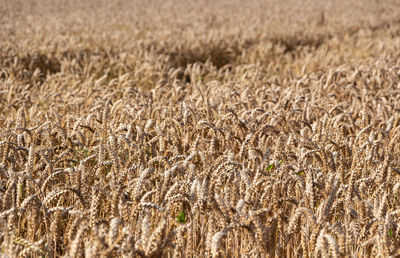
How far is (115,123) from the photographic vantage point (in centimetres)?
333

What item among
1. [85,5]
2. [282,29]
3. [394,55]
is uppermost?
[85,5]

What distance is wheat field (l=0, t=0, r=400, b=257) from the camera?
1774 millimetres

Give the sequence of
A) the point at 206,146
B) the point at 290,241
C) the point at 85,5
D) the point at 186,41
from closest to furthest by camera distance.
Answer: the point at 290,241 → the point at 206,146 → the point at 186,41 → the point at 85,5

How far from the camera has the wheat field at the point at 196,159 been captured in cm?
177

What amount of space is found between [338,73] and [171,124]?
315 cm

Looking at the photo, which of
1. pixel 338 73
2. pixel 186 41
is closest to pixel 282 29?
pixel 186 41

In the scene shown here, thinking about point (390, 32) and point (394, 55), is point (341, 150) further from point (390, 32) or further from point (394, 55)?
→ point (390, 32)

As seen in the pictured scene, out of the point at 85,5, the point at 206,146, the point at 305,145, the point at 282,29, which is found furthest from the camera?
the point at 85,5

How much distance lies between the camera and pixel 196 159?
2.92 meters

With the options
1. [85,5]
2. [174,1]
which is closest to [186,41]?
[85,5]

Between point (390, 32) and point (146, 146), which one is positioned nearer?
point (146, 146)

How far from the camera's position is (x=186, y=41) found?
939cm

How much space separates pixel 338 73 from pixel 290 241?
4.06 metres

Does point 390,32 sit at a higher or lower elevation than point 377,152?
higher
